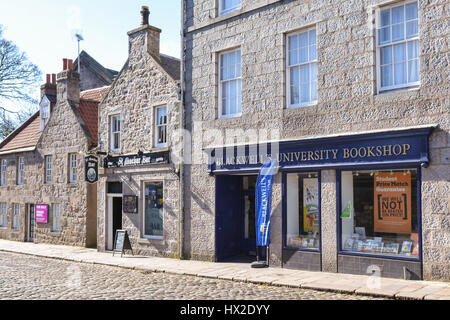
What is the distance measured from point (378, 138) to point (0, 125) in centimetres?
3165

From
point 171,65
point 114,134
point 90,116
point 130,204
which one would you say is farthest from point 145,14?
Result: point 130,204

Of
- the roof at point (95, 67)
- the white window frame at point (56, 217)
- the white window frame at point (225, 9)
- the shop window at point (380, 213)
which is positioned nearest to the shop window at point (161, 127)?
the white window frame at point (225, 9)

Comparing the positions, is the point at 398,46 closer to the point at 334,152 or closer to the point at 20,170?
the point at 334,152

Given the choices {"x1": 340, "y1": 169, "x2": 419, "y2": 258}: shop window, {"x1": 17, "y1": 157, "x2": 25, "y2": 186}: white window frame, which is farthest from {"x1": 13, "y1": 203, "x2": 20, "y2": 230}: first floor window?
{"x1": 340, "y1": 169, "x2": 419, "y2": 258}: shop window

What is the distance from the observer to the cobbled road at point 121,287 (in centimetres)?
960

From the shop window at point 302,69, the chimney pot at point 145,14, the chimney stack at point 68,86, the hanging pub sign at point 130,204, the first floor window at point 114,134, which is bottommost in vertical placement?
the hanging pub sign at point 130,204

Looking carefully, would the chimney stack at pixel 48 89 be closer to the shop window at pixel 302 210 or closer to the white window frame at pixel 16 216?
the white window frame at pixel 16 216

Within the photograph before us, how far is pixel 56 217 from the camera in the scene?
22.3 metres

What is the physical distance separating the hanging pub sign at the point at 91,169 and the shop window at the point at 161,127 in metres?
3.47

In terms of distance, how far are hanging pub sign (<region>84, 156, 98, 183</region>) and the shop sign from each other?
20.2 feet

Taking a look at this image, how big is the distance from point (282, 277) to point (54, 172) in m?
14.4

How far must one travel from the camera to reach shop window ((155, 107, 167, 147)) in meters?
16.8

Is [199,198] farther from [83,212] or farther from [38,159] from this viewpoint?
[38,159]

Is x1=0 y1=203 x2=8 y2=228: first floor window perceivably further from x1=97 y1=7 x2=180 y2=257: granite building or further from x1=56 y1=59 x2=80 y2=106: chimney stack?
x1=97 y1=7 x2=180 y2=257: granite building
